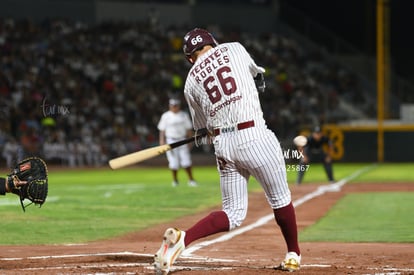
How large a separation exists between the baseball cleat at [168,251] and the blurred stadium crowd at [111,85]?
24.3 metres

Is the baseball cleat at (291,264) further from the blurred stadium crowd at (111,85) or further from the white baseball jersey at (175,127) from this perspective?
the blurred stadium crowd at (111,85)

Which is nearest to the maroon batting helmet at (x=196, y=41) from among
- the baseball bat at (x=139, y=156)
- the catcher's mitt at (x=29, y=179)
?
the baseball bat at (x=139, y=156)

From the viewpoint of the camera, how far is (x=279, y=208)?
24.8 ft

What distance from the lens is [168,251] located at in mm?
6820

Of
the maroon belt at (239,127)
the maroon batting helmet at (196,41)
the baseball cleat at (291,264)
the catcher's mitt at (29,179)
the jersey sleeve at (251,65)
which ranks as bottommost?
the baseball cleat at (291,264)

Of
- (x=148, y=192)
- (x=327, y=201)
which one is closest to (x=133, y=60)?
(x=148, y=192)

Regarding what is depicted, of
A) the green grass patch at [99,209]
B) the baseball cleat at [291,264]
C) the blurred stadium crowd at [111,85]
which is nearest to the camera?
Result: the baseball cleat at [291,264]

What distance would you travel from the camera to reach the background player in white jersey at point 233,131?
731 cm

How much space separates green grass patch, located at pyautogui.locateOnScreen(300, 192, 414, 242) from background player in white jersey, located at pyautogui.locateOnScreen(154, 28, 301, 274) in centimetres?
364

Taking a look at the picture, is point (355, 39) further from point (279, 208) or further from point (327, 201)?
point (279, 208)

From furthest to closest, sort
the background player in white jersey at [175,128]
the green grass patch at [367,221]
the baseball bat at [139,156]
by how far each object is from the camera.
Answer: the background player in white jersey at [175,128] → the green grass patch at [367,221] → the baseball bat at [139,156]

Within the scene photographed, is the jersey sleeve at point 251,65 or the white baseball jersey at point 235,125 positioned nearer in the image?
the white baseball jersey at point 235,125

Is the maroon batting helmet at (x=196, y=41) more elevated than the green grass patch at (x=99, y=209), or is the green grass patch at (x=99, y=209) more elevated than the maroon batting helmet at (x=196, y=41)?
the maroon batting helmet at (x=196, y=41)

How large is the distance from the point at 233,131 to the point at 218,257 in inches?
74.3
